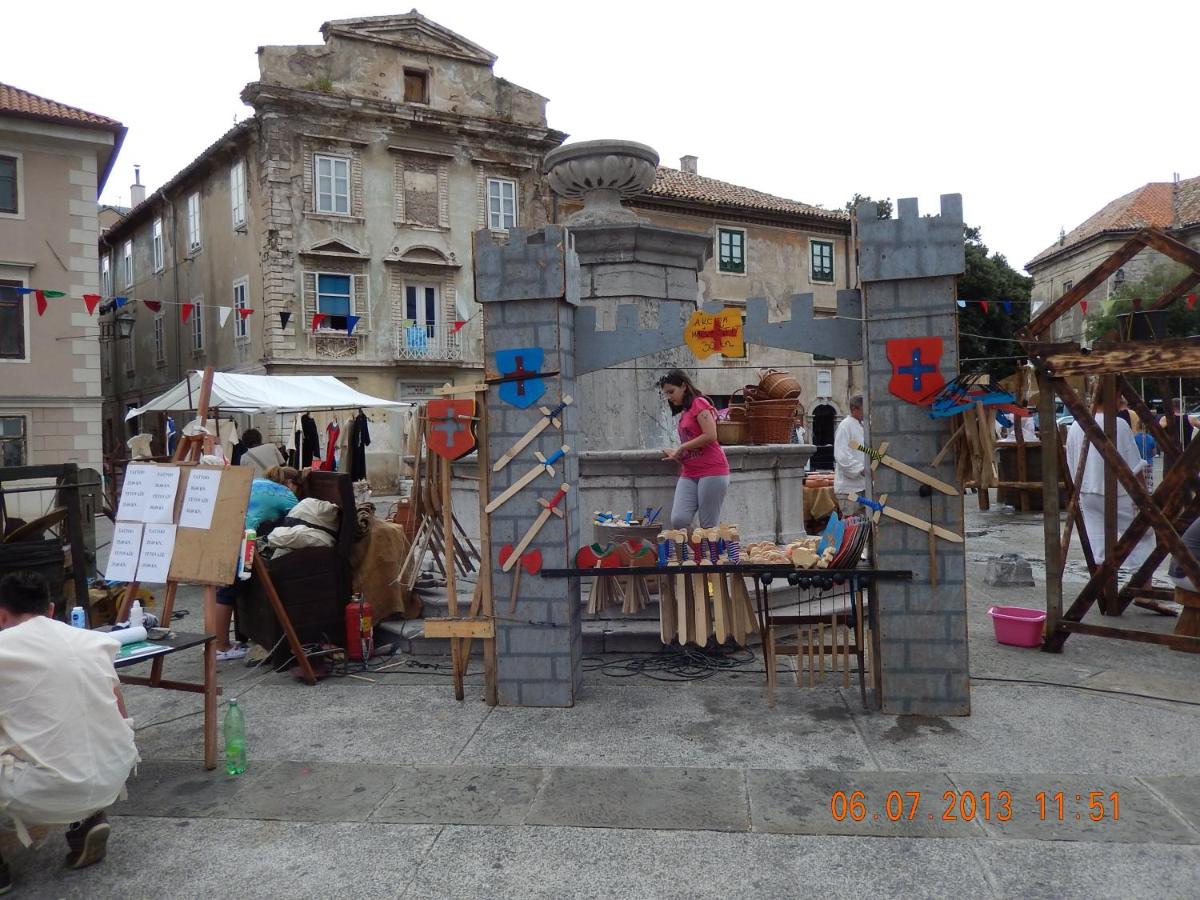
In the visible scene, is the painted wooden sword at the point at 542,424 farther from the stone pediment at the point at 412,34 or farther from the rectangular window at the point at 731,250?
the rectangular window at the point at 731,250

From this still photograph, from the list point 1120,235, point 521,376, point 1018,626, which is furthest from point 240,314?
point 1120,235

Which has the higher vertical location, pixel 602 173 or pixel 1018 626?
pixel 602 173

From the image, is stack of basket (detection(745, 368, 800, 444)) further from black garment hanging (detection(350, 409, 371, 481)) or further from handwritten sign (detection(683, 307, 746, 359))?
black garment hanging (detection(350, 409, 371, 481))

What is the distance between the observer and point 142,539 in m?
5.23

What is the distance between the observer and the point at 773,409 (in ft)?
27.3

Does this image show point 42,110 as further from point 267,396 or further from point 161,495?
point 161,495

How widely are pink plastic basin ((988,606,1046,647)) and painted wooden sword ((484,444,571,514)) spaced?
12.7 feet

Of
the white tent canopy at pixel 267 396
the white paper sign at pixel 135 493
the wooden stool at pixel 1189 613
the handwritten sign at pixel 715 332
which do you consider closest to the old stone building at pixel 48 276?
the white tent canopy at pixel 267 396

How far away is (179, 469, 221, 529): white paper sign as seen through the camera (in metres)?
5.19

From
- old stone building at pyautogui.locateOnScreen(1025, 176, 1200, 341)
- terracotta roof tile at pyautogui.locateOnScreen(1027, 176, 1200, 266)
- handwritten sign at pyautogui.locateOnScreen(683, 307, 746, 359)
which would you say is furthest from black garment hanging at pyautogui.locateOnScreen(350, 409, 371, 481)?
terracotta roof tile at pyautogui.locateOnScreen(1027, 176, 1200, 266)

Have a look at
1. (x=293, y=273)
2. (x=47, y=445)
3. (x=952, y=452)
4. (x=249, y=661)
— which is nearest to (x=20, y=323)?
(x=47, y=445)

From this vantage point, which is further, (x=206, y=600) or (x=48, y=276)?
(x=48, y=276)

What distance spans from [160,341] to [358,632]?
27310 mm

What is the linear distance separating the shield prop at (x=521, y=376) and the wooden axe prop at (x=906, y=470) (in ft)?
6.58
